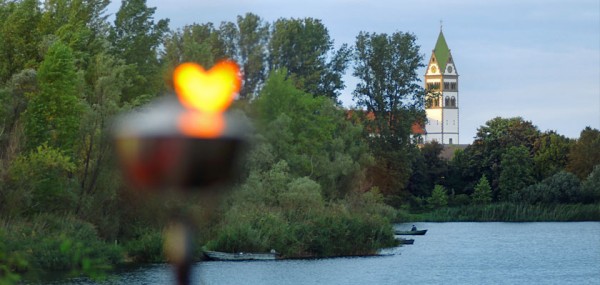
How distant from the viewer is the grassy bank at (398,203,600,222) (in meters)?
102

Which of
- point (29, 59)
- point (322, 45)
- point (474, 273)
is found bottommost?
point (474, 273)

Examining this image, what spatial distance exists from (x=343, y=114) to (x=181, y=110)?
84405 mm

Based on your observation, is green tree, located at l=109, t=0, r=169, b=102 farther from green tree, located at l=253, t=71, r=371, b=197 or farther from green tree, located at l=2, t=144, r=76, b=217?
green tree, located at l=2, t=144, r=76, b=217

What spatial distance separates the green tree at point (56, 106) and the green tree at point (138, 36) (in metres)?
14.6

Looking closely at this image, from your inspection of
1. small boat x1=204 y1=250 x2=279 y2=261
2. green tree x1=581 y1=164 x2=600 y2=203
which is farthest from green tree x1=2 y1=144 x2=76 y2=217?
green tree x1=581 y1=164 x2=600 y2=203

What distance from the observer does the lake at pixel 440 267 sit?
46.7 meters

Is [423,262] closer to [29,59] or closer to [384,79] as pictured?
[29,59]

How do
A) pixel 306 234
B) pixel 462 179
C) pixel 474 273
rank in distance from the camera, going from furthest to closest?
pixel 462 179
pixel 306 234
pixel 474 273

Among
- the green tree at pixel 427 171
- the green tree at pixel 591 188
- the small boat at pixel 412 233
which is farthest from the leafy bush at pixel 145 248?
the green tree at pixel 427 171

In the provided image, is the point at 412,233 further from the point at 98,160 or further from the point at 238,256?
the point at 98,160

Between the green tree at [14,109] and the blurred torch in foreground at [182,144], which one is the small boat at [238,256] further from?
the blurred torch in foreground at [182,144]

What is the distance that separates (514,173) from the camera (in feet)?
371

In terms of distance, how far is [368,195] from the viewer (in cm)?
7162

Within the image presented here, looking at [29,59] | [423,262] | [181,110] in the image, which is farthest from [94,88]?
[181,110]
